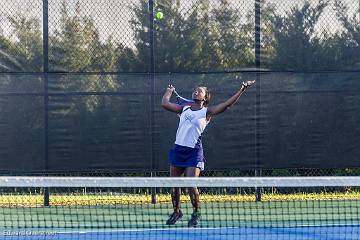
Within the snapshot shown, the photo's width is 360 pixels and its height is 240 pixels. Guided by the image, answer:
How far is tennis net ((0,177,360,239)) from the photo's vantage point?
552cm

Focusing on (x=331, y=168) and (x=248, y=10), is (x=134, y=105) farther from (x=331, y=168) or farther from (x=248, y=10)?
(x=331, y=168)

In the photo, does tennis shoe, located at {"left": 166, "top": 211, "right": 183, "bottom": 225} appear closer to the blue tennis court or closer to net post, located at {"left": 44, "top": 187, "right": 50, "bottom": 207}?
the blue tennis court

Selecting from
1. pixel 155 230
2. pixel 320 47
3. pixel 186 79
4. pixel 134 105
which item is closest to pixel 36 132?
pixel 134 105

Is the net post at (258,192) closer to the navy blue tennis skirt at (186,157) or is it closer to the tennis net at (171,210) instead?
the tennis net at (171,210)

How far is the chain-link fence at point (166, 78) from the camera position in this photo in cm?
986

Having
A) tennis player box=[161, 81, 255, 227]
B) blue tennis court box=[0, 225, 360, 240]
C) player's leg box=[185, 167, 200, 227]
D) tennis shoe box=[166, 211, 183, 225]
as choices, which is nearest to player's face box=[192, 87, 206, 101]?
tennis player box=[161, 81, 255, 227]

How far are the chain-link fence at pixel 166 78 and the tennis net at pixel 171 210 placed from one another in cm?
38

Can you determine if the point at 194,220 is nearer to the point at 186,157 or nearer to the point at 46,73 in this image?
the point at 186,157

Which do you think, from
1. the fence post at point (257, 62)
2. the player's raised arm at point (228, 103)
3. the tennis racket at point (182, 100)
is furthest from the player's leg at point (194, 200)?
the fence post at point (257, 62)

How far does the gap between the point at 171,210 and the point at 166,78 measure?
155 centimetres

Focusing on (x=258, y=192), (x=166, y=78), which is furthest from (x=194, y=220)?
(x=166, y=78)

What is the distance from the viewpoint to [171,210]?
9594mm

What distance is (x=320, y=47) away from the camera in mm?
10188

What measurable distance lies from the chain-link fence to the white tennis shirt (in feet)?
4.92
